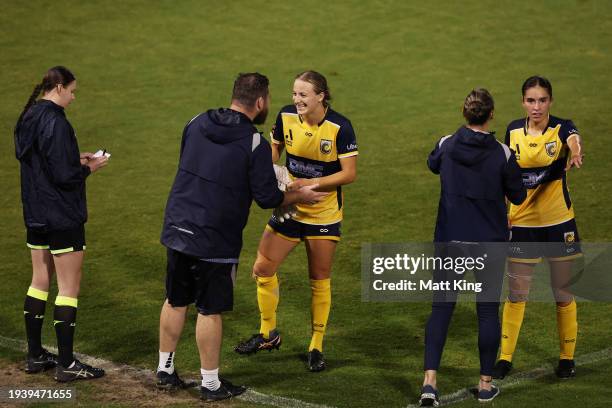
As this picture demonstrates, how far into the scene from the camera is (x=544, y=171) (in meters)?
8.54

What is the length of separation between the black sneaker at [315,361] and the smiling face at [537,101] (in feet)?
8.63

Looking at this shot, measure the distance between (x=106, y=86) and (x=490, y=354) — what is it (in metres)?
13.0

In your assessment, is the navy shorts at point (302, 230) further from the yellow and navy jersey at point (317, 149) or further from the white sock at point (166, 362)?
the white sock at point (166, 362)

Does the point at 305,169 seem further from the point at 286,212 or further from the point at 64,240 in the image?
the point at 64,240

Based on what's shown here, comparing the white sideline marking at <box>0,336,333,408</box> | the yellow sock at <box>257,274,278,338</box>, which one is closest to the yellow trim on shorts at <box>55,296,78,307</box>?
the white sideline marking at <box>0,336,333,408</box>

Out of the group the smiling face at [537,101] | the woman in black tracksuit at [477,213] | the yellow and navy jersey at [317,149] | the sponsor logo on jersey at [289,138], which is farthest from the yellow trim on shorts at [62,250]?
the smiling face at [537,101]

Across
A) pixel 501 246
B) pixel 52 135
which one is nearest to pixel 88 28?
pixel 52 135

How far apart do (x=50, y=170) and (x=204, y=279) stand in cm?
148

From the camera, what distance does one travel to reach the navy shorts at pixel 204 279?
7664 mm

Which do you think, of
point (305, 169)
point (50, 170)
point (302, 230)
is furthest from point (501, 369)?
point (50, 170)

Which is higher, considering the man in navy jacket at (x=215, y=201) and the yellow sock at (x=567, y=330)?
the man in navy jacket at (x=215, y=201)

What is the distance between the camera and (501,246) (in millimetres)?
7656

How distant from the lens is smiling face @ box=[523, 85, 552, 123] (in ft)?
27.3

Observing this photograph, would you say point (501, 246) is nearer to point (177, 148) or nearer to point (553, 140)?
point (553, 140)
